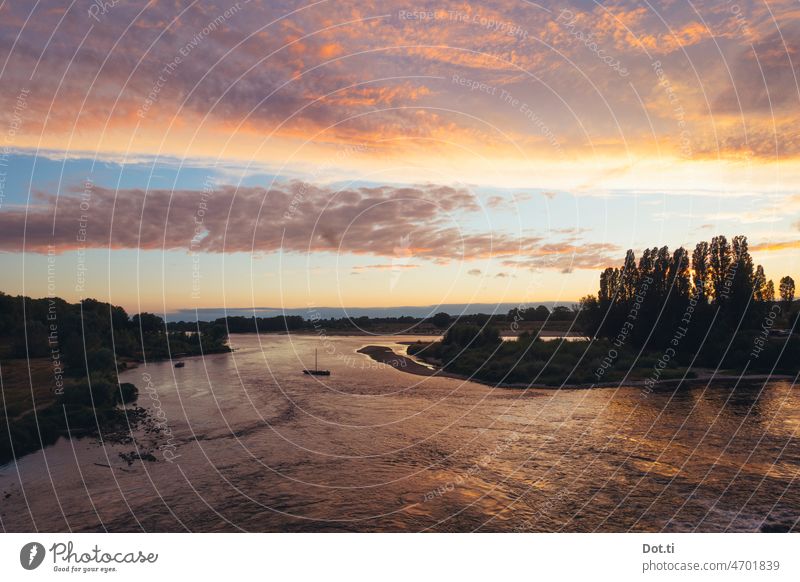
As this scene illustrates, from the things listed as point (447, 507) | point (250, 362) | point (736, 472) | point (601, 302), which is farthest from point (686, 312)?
point (250, 362)

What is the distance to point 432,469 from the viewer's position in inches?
1068

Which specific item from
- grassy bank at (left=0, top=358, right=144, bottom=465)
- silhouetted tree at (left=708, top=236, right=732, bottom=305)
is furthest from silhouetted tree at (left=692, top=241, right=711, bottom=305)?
grassy bank at (left=0, top=358, right=144, bottom=465)

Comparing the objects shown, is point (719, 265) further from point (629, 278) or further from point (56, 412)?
point (56, 412)

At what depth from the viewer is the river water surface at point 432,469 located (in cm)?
2064

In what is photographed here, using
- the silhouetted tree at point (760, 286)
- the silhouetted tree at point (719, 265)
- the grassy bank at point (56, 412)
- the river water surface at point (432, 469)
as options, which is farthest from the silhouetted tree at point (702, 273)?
the grassy bank at point (56, 412)

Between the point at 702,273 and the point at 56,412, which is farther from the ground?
the point at 702,273

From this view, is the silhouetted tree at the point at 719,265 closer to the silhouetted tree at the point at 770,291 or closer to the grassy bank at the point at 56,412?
the silhouetted tree at the point at 770,291

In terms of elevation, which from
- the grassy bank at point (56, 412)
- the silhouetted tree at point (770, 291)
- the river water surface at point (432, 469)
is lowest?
the river water surface at point (432, 469)

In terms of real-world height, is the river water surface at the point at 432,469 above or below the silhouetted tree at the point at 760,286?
below

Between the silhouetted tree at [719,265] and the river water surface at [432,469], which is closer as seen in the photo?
the river water surface at [432,469]

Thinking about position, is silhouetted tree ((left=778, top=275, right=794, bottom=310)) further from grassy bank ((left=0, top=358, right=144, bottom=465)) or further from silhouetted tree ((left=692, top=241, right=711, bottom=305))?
grassy bank ((left=0, top=358, right=144, bottom=465))

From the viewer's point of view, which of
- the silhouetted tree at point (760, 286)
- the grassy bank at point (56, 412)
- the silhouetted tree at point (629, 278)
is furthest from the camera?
the silhouetted tree at point (629, 278)

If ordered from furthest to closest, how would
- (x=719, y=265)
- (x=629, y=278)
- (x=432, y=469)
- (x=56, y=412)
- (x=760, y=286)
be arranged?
(x=629, y=278)
(x=760, y=286)
(x=719, y=265)
(x=56, y=412)
(x=432, y=469)

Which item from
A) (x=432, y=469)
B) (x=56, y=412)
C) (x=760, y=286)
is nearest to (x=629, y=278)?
(x=760, y=286)
